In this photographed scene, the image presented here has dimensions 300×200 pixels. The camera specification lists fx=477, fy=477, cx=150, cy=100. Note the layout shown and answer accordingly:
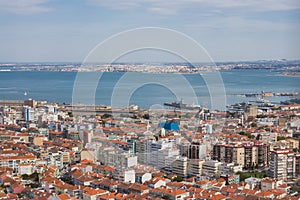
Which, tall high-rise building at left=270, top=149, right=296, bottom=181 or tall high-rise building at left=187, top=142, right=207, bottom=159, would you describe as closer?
tall high-rise building at left=270, top=149, right=296, bottom=181

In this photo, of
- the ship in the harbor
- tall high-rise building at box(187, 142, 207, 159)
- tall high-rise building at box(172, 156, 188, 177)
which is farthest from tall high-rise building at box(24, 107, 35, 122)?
tall high-rise building at box(172, 156, 188, 177)

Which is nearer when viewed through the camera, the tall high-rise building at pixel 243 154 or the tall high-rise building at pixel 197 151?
the tall high-rise building at pixel 197 151

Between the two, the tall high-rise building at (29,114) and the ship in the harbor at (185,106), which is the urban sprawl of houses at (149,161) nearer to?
the tall high-rise building at (29,114)

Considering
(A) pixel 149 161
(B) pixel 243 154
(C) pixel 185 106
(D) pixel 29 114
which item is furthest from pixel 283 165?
(D) pixel 29 114

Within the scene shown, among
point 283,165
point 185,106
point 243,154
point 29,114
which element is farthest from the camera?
point 185,106

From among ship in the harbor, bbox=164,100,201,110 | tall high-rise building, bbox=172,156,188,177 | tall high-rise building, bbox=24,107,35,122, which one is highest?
ship in the harbor, bbox=164,100,201,110

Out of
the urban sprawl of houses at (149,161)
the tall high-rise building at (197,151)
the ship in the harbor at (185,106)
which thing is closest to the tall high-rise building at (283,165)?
the urban sprawl of houses at (149,161)

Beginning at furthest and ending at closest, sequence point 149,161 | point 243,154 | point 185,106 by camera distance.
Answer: point 185,106
point 243,154
point 149,161

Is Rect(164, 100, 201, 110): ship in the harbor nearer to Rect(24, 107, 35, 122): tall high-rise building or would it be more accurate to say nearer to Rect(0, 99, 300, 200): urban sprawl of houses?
Rect(0, 99, 300, 200): urban sprawl of houses

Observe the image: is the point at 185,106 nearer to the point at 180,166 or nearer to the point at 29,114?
the point at 29,114
